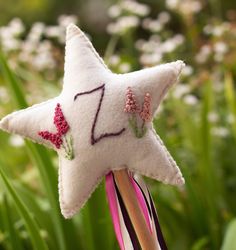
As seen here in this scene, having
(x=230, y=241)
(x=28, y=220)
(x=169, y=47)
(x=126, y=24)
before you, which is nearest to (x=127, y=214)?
(x=28, y=220)

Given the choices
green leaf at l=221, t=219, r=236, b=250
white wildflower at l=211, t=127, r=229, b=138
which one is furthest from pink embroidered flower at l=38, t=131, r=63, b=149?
white wildflower at l=211, t=127, r=229, b=138

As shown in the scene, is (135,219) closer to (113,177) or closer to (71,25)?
(113,177)

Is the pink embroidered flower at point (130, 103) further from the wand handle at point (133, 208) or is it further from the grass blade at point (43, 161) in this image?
the grass blade at point (43, 161)

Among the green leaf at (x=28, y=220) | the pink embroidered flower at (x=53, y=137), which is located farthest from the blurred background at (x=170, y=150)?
the pink embroidered flower at (x=53, y=137)

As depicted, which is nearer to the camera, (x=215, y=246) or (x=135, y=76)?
(x=135, y=76)

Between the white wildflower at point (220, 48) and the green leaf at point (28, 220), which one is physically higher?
the green leaf at point (28, 220)

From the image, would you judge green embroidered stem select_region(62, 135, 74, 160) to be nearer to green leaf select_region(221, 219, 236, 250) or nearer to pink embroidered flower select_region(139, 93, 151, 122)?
pink embroidered flower select_region(139, 93, 151, 122)

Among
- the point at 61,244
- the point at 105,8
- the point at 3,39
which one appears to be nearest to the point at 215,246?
the point at 61,244
